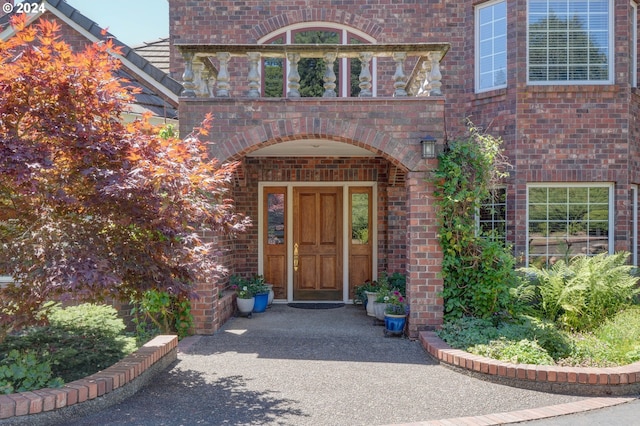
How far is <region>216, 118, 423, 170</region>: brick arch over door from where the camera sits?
714 centimetres

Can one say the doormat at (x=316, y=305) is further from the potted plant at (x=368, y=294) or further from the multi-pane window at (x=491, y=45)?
the multi-pane window at (x=491, y=45)

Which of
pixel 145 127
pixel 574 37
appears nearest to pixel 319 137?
pixel 145 127

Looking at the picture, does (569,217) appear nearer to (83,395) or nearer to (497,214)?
(497,214)

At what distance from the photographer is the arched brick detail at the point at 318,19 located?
10.1m

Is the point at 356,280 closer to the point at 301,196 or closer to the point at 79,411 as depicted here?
the point at 301,196

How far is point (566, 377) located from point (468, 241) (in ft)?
7.20

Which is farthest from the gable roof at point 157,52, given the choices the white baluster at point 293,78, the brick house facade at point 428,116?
the white baluster at point 293,78

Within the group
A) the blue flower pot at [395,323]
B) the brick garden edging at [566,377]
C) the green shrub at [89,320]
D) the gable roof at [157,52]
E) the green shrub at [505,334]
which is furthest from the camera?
the gable roof at [157,52]

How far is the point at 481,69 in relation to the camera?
31.9 feet

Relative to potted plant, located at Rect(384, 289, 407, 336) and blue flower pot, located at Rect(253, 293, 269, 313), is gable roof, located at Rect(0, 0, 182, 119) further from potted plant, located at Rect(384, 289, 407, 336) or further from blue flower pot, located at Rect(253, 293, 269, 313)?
potted plant, located at Rect(384, 289, 407, 336)

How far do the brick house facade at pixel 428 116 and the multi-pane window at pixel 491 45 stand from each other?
2cm

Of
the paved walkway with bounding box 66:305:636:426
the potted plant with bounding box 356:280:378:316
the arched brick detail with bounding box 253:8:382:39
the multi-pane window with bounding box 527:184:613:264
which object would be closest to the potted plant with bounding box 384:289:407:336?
the paved walkway with bounding box 66:305:636:426

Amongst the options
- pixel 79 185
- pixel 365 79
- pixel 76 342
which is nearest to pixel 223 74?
pixel 365 79

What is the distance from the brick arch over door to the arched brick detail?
374 centimetres
